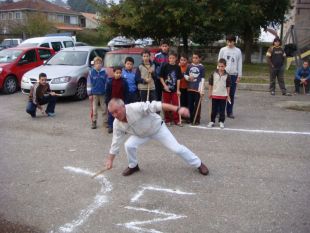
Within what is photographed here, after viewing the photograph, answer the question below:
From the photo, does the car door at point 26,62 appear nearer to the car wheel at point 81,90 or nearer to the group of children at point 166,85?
the car wheel at point 81,90

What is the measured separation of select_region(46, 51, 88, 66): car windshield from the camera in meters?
12.0

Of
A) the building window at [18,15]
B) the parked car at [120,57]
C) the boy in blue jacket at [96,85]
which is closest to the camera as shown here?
the boy in blue jacket at [96,85]

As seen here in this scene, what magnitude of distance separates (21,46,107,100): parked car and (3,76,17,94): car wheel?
166cm

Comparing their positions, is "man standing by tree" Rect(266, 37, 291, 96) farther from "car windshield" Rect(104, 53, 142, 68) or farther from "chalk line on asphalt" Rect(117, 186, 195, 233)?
"chalk line on asphalt" Rect(117, 186, 195, 233)

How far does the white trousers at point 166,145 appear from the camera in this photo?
5250 mm

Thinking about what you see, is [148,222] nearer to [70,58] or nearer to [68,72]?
[68,72]

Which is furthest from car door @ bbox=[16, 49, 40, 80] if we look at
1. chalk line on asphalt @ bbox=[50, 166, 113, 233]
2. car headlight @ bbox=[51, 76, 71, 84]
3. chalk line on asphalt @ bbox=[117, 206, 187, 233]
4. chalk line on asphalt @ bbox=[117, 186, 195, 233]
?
chalk line on asphalt @ bbox=[117, 206, 187, 233]

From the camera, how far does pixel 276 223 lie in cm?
411

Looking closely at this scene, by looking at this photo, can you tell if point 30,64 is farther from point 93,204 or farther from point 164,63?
point 93,204

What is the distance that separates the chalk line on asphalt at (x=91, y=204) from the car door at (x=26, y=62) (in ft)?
28.3

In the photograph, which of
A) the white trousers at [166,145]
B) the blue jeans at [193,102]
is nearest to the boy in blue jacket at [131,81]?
the blue jeans at [193,102]

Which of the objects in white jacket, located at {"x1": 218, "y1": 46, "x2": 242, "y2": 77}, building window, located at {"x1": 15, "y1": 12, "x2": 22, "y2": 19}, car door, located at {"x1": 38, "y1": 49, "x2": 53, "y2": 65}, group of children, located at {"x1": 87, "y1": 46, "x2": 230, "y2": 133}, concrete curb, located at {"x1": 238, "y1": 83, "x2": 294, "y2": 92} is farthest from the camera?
building window, located at {"x1": 15, "y1": 12, "x2": 22, "y2": 19}

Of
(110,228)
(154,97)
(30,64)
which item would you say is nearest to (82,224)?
(110,228)

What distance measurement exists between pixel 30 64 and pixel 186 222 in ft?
37.0
